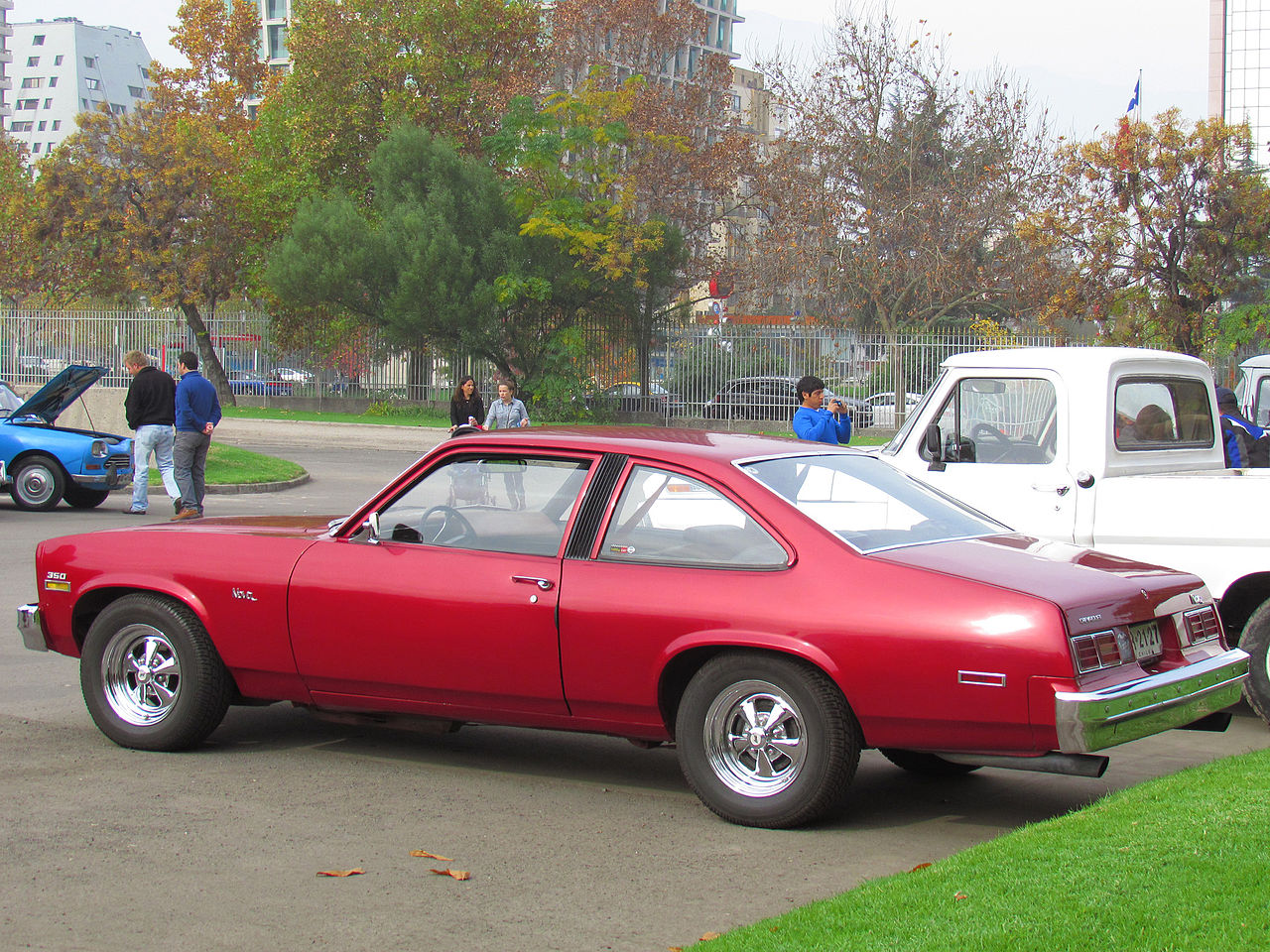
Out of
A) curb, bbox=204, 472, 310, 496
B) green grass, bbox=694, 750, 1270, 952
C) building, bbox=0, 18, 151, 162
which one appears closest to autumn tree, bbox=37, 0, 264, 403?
curb, bbox=204, 472, 310, 496

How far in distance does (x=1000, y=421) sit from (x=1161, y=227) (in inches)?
937

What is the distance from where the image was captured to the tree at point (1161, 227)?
1168 inches

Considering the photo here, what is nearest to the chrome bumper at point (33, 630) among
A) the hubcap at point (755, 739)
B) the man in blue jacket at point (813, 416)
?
the hubcap at point (755, 739)

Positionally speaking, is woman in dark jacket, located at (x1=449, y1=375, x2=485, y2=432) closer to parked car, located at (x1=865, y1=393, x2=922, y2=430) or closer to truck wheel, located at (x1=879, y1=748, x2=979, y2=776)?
truck wheel, located at (x1=879, y1=748, x2=979, y2=776)

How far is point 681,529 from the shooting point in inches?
224

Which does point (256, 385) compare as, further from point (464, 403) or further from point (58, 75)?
point (58, 75)

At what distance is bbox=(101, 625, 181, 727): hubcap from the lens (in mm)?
6473

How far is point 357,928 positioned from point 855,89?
123 ft

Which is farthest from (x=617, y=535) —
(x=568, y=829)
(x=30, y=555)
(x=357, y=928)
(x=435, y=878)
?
(x=30, y=555)

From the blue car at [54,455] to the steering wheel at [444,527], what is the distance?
1253 centimetres

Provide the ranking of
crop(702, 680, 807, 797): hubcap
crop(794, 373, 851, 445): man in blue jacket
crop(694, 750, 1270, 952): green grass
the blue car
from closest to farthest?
crop(694, 750, 1270, 952): green grass < crop(702, 680, 807, 797): hubcap < crop(794, 373, 851, 445): man in blue jacket < the blue car

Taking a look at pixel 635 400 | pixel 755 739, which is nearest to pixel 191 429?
pixel 755 739

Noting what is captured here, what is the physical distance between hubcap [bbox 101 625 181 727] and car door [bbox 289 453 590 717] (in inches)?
30.0

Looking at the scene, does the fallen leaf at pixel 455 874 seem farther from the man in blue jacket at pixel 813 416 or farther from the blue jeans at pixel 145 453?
the blue jeans at pixel 145 453
